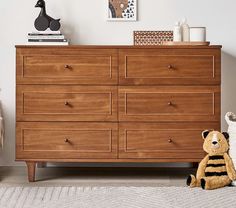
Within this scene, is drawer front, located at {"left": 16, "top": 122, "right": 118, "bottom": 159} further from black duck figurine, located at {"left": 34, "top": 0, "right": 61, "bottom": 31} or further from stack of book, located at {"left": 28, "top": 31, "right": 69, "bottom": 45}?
black duck figurine, located at {"left": 34, "top": 0, "right": 61, "bottom": 31}

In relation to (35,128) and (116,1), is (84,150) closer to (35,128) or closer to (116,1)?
(35,128)

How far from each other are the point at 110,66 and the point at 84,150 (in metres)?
0.51

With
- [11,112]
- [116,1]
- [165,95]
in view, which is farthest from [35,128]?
[116,1]

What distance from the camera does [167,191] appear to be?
2998 millimetres

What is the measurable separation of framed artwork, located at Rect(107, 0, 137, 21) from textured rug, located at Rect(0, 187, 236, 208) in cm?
120

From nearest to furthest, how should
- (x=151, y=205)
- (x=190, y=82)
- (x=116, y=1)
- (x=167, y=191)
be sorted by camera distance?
(x=151, y=205), (x=167, y=191), (x=190, y=82), (x=116, y=1)

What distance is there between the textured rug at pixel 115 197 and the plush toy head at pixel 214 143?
235 mm

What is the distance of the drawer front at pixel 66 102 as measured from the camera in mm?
3256

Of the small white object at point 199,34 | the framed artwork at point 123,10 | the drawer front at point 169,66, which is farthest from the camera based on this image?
the framed artwork at point 123,10

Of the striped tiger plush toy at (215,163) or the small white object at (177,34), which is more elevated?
the small white object at (177,34)

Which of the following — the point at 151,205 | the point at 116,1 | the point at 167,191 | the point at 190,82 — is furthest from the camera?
the point at 116,1

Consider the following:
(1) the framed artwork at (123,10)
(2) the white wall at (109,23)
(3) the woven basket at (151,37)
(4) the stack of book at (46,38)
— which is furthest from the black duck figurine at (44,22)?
(3) the woven basket at (151,37)

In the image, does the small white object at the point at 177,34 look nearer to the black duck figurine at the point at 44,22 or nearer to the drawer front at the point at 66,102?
the drawer front at the point at 66,102

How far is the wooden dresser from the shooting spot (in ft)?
10.7
